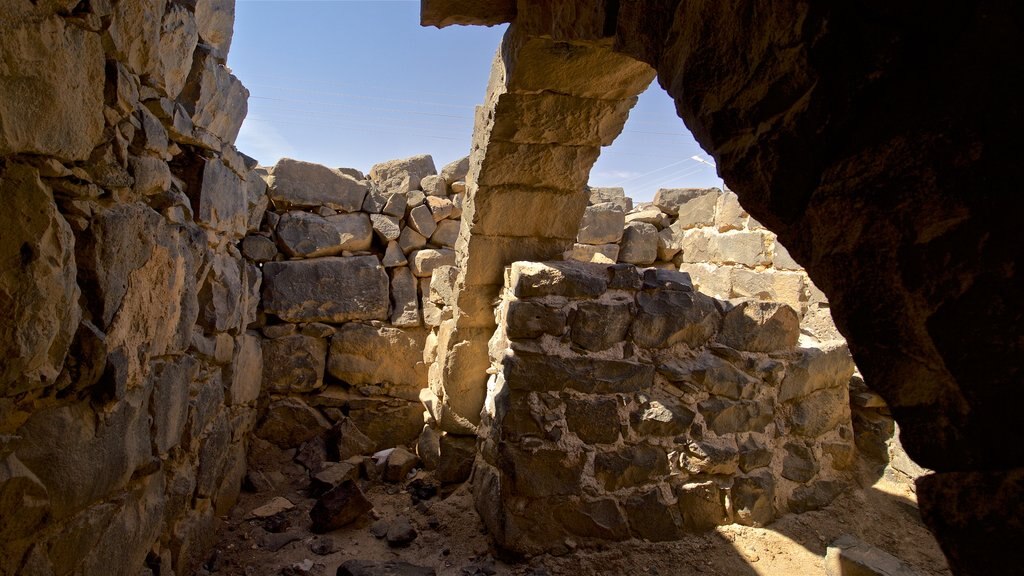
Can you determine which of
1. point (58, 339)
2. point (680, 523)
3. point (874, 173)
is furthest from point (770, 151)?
point (680, 523)

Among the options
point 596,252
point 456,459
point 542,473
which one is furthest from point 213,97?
point 596,252

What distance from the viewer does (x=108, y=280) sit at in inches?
60.8

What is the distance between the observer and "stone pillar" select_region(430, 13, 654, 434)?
9.52 feet

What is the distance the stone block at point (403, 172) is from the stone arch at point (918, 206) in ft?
14.7

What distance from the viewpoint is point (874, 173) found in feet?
2.43

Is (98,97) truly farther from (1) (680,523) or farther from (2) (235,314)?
(1) (680,523)

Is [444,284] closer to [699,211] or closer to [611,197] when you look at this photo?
[699,211]

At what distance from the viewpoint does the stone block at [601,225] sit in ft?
19.7

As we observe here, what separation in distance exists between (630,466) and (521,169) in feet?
5.95

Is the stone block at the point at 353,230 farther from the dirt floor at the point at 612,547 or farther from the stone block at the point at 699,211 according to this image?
the stone block at the point at 699,211

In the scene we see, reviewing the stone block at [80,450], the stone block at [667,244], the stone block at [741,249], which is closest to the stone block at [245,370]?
the stone block at [80,450]

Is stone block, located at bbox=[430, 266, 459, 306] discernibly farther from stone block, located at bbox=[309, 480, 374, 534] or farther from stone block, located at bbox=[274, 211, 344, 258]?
stone block, located at bbox=[309, 480, 374, 534]

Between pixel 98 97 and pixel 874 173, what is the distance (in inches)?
70.4

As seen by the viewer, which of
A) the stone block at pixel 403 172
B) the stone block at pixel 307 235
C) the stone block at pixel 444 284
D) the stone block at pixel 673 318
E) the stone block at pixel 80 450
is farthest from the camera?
the stone block at pixel 403 172
